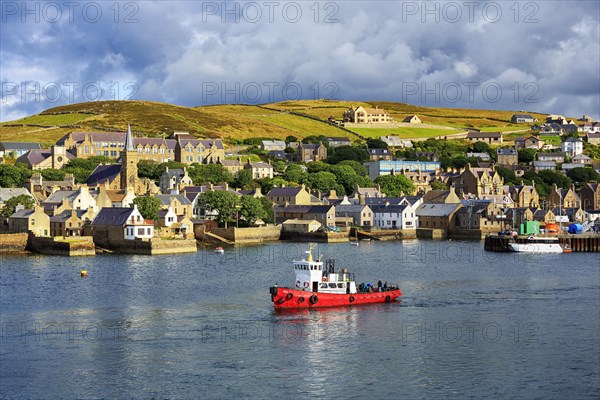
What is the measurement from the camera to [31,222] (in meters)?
95.5

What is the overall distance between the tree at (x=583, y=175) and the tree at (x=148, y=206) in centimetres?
9832

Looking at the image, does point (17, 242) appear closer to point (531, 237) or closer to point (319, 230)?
point (319, 230)

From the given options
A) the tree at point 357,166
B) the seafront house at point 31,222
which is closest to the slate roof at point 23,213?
the seafront house at point 31,222

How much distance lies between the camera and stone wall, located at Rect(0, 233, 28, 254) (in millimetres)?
91125

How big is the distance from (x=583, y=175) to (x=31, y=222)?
11339 cm

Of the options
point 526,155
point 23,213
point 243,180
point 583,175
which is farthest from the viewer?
point 526,155

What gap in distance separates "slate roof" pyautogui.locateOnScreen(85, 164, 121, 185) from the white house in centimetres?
3930

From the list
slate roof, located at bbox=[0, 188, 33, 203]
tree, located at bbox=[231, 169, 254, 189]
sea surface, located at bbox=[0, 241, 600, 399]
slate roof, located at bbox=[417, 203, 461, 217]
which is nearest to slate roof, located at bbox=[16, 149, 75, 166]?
tree, located at bbox=[231, 169, 254, 189]

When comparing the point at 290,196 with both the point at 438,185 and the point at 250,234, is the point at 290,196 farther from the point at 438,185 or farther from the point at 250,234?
the point at 438,185

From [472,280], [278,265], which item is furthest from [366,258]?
[472,280]

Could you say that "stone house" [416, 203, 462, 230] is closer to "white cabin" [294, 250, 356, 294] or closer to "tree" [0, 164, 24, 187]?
"tree" [0, 164, 24, 187]

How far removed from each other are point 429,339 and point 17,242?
57.8m

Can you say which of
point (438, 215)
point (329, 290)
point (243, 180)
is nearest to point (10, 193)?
point (243, 180)

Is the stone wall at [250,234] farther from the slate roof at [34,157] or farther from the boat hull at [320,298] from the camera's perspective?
the slate roof at [34,157]
